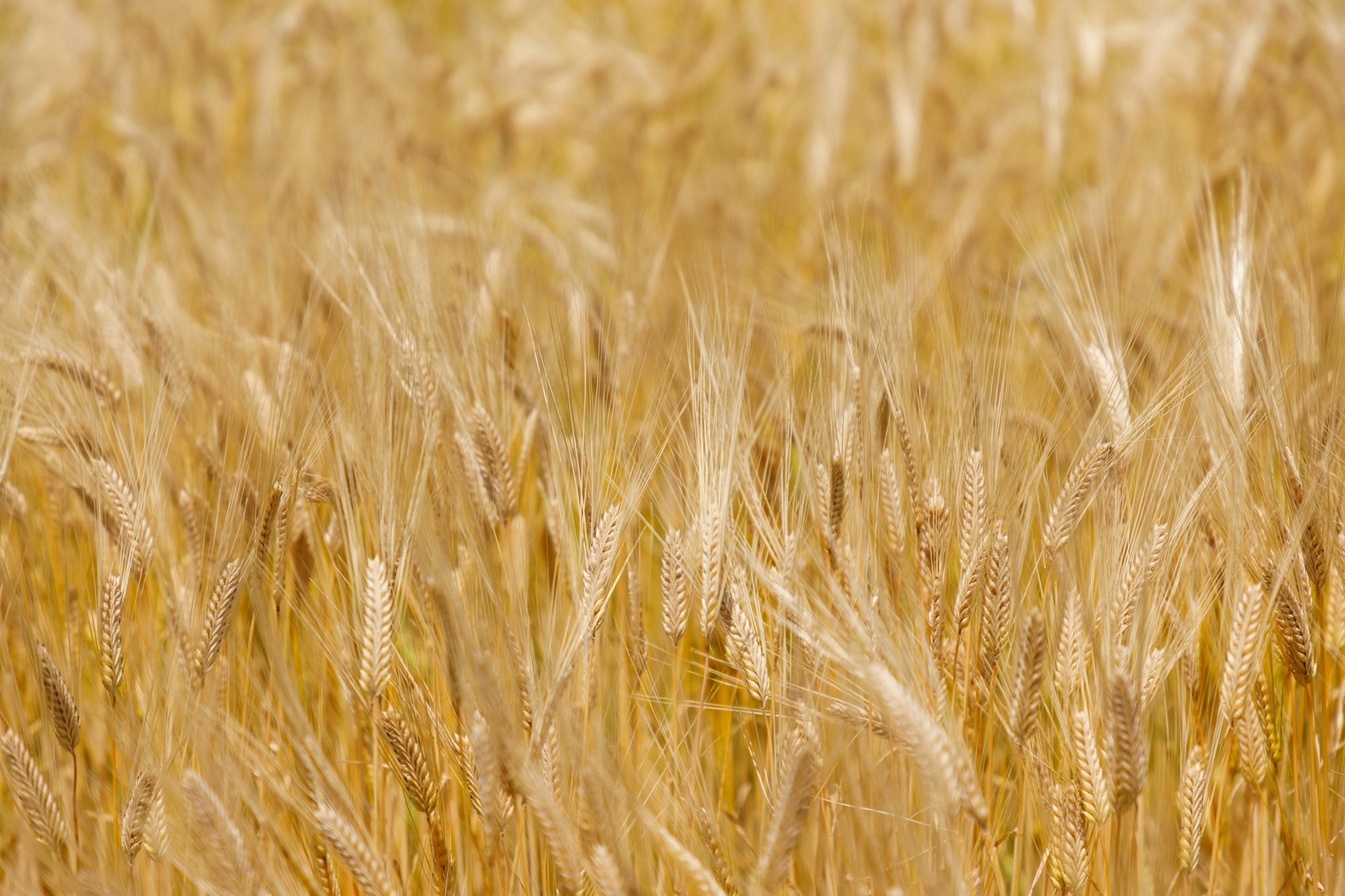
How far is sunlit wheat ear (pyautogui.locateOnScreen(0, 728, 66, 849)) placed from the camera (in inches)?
32.2

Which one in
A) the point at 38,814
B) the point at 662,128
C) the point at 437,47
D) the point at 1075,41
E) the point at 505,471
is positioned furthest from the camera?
the point at 437,47

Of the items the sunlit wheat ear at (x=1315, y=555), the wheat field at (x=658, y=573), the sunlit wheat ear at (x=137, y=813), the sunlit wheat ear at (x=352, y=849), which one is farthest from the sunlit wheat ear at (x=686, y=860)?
the sunlit wheat ear at (x=1315, y=555)

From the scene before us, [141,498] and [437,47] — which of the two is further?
[437,47]

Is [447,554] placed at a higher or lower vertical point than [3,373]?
lower

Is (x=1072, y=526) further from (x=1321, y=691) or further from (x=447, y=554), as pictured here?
(x=447, y=554)

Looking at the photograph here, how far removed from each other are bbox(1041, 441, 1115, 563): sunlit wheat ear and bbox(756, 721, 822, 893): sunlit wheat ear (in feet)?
1.16

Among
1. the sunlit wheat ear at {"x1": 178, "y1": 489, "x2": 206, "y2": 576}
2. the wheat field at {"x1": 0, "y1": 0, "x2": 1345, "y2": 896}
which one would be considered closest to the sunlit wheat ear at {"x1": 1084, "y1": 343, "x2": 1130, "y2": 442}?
the wheat field at {"x1": 0, "y1": 0, "x2": 1345, "y2": 896}

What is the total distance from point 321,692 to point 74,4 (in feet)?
11.2

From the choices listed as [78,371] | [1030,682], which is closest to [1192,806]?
[1030,682]

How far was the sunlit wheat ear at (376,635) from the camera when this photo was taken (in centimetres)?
81

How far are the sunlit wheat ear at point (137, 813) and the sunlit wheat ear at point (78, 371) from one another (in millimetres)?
533

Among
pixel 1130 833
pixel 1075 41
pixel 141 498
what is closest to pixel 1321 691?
pixel 1130 833

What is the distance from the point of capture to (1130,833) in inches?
33.6

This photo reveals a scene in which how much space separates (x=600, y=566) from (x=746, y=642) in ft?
0.52
